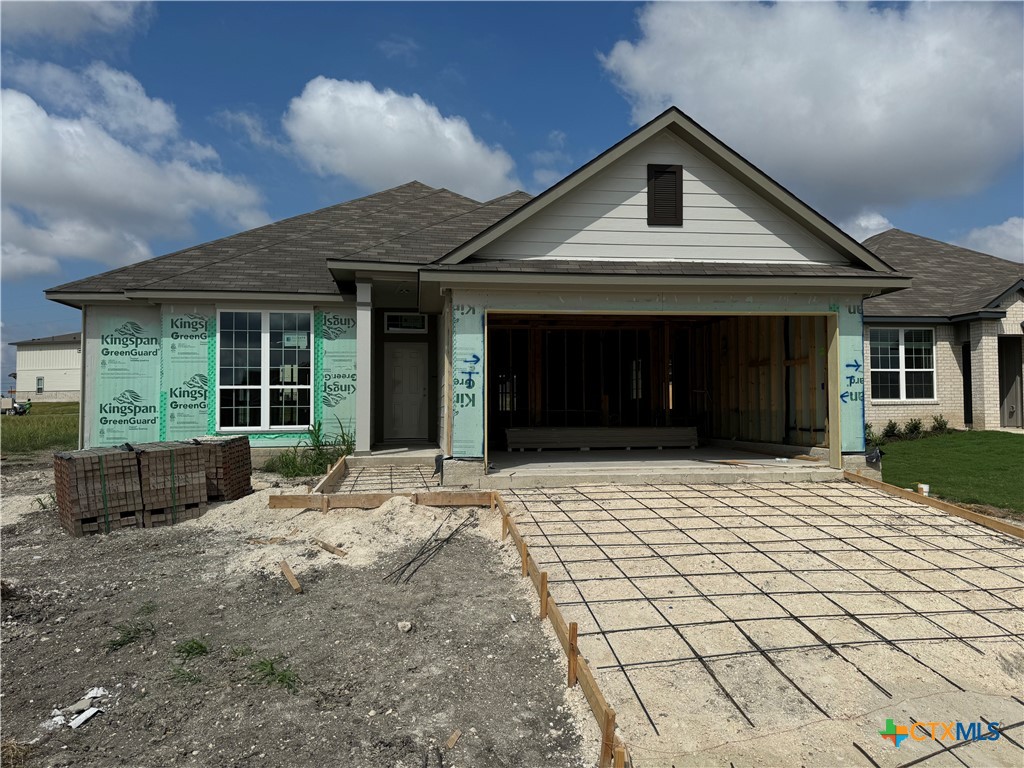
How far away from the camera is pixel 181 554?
6.96m

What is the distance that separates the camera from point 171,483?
827cm

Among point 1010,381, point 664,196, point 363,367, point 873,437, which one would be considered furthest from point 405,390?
point 1010,381

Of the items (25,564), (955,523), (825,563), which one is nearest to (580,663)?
(825,563)

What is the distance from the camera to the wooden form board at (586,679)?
9.90 feet

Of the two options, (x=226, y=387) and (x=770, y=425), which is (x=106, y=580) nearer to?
(x=226, y=387)

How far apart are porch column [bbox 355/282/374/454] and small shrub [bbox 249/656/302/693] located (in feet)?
23.4

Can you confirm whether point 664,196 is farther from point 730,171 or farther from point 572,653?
point 572,653

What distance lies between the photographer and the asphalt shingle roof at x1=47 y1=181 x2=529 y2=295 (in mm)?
11859

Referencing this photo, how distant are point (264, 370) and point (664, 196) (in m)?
8.68

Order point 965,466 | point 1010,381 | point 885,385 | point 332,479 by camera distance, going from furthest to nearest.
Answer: point 1010,381 < point 885,385 < point 965,466 < point 332,479

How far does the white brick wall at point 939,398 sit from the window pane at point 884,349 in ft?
0.55

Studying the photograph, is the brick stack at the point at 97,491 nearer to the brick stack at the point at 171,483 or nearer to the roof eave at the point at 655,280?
the brick stack at the point at 171,483

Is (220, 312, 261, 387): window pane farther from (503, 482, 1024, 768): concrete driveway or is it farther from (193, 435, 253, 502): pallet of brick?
(503, 482, 1024, 768): concrete driveway

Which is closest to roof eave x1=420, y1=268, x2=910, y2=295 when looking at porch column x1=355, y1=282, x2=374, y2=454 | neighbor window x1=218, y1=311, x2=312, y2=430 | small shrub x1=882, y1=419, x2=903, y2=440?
porch column x1=355, y1=282, x2=374, y2=454
